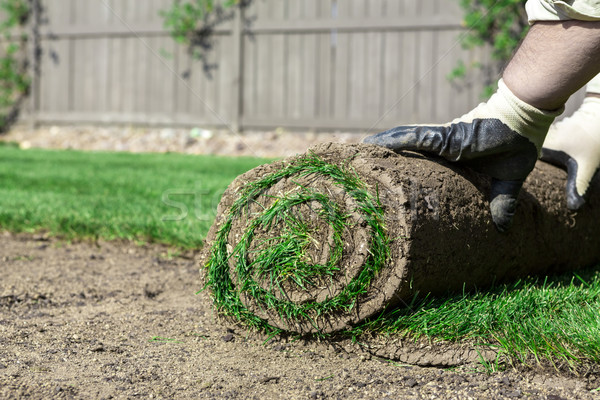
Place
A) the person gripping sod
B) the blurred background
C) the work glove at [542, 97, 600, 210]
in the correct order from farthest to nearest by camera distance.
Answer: the blurred background → the work glove at [542, 97, 600, 210] → the person gripping sod

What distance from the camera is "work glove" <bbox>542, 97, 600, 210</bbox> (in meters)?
2.78

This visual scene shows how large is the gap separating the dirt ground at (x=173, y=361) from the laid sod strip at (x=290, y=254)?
0.43 feet

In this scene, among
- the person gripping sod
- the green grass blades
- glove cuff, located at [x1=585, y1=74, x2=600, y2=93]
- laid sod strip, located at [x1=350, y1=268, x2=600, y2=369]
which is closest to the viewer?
laid sod strip, located at [x1=350, y1=268, x2=600, y2=369]

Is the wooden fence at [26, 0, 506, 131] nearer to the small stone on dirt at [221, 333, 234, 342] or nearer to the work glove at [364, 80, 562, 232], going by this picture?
the work glove at [364, 80, 562, 232]

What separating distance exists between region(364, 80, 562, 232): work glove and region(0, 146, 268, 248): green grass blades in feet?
3.52

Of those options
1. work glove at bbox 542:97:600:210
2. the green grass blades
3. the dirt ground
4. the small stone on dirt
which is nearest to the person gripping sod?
work glove at bbox 542:97:600:210

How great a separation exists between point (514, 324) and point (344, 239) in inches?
23.7

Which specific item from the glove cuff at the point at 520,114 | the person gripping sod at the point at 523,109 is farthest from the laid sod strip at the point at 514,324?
the glove cuff at the point at 520,114

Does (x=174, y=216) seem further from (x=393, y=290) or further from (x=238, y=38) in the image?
(x=238, y=38)

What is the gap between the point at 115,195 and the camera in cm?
504

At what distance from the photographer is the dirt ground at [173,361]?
1.78 m

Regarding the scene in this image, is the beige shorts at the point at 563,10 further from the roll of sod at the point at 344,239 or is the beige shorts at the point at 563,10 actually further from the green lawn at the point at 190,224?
the green lawn at the point at 190,224

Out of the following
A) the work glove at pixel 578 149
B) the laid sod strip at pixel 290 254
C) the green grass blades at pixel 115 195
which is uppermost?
the work glove at pixel 578 149

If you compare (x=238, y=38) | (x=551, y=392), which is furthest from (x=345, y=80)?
(x=551, y=392)
